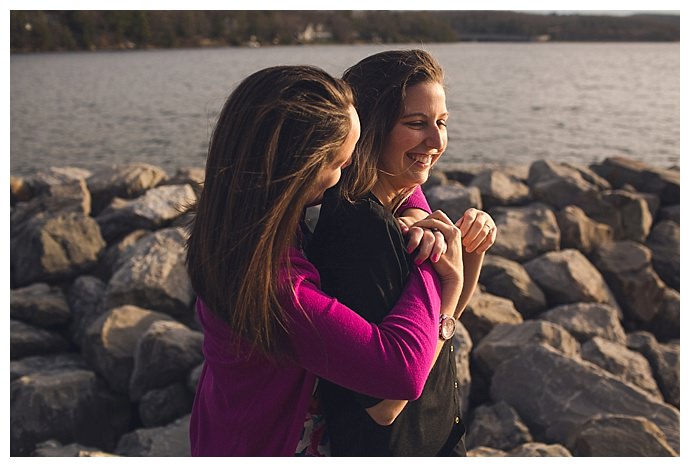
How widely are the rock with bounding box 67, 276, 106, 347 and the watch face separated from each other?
4.08 meters

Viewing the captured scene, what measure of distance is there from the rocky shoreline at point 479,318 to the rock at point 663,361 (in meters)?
0.01

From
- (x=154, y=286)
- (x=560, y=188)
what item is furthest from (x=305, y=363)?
(x=560, y=188)

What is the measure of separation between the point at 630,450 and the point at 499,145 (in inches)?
380

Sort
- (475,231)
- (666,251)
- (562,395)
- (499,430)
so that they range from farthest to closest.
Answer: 1. (666,251)
2. (562,395)
3. (499,430)
4. (475,231)

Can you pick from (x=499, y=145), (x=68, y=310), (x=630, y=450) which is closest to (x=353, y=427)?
(x=630, y=450)

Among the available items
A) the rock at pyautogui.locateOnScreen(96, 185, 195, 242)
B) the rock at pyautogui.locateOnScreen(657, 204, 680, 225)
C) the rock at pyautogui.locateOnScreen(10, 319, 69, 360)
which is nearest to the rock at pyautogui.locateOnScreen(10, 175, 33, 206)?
the rock at pyautogui.locateOnScreen(96, 185, 195, 242)

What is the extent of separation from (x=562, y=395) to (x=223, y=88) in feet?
22.3

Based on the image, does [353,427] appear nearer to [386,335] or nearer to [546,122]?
[386,335]

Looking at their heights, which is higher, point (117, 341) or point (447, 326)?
point (447, 326)

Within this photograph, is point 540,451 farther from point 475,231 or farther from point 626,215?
point 626,215

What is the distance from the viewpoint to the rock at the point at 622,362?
4.75 metres

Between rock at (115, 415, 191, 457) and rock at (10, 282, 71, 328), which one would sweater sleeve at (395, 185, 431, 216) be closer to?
rock at (115, 415, 191, 457)

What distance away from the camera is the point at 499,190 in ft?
24.2

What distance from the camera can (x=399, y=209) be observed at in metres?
1.98
